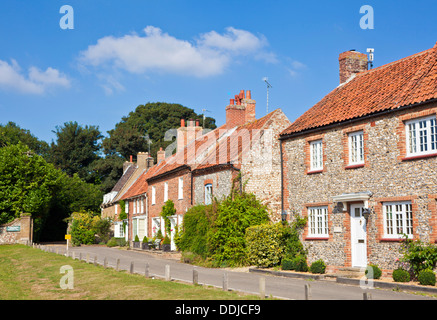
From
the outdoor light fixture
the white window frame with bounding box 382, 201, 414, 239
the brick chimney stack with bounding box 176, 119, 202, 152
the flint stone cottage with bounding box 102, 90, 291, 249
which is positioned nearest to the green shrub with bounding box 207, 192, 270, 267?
the flint stone cottage with bounding box 102, 90, 291, 249

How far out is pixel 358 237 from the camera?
1988 centimetres

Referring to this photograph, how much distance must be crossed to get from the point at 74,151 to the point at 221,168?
4718 cm

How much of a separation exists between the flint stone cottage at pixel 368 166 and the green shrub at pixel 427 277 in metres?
1.22

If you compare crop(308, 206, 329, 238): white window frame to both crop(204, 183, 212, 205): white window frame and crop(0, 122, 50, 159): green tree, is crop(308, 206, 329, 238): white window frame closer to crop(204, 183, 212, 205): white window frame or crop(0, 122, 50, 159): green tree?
crop(204, 183, 212, 205): white window frame

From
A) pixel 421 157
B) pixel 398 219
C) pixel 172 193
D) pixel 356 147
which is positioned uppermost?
pixel 356 147

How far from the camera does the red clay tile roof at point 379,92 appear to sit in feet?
61.4

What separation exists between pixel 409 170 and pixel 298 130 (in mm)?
6234

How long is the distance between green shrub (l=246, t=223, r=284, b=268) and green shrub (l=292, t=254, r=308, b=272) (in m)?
1.11

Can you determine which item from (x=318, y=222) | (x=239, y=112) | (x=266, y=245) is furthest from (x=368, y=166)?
(x=239, y=112)

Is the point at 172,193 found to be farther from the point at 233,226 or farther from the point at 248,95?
the point at 233,226

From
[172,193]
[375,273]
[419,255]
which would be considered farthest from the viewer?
[172,193]

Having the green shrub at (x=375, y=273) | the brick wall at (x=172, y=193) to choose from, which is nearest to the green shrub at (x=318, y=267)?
the green shrub at (x=375, y=273)

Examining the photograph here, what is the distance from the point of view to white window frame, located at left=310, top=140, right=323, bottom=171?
22.1 meters
